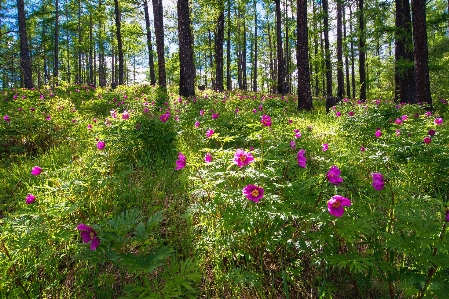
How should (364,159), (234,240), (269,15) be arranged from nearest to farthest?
(234,240) → (364,159) → (269,15)

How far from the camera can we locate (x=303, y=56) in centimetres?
863

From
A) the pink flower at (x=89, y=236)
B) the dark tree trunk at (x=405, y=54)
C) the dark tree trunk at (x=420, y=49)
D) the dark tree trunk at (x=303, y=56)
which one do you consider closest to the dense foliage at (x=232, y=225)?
the pink flower at (x=89, y=236)

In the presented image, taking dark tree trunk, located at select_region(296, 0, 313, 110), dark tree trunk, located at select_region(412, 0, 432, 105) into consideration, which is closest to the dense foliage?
dark tree trunk, located at select_region(412, 0, 432, 105)

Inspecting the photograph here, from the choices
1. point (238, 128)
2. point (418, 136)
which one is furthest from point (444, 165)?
point (238, 128)

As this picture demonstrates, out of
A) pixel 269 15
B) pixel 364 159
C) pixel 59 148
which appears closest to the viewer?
pixel 364 159

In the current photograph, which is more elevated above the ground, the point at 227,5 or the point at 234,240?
the point at 227,5

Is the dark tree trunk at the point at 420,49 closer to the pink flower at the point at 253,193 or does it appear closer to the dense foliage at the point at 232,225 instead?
the dense foliage at the point at 232,225

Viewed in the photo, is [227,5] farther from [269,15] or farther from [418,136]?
[418,136]

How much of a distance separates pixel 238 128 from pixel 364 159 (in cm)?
240

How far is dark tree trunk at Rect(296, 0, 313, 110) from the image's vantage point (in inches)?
327

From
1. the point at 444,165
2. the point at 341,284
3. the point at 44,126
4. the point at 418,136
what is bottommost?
the point at 341,284

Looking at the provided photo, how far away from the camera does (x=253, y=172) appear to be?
1861 millimetres

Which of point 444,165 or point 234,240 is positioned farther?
point 444,165

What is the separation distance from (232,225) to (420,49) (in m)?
8.30
